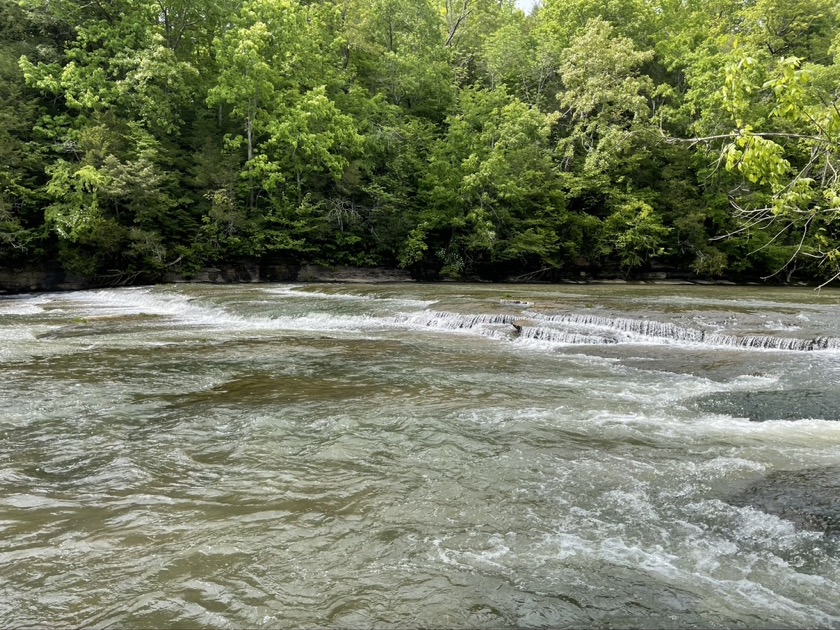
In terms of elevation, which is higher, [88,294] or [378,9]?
[378,9]

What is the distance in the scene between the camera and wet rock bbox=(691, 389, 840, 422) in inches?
288

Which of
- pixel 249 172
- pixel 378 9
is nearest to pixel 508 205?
pixel 249 172

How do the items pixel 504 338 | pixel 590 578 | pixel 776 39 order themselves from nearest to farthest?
pixel 590 578, pixel 504 338, pixel 776 39

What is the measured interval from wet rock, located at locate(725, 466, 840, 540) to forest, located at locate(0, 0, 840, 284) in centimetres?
2243

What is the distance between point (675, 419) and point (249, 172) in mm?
25097

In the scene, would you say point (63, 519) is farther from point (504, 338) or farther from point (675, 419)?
point (504, 338)

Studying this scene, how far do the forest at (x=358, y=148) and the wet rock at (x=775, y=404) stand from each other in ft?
62.7

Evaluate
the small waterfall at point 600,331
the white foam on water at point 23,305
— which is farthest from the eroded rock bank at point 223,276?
the small waterfall at point 600,331

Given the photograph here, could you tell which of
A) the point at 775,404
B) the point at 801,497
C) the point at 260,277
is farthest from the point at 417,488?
the point at 260,277

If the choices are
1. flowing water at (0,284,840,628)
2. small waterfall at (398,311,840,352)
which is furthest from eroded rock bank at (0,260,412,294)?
flowing water at (0,284,840,628)

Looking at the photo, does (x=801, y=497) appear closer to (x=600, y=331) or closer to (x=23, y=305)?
(x=600, y=331)

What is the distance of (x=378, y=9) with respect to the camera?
36.2 metres

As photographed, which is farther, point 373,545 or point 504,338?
point 504,338

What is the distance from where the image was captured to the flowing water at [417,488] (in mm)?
3488
